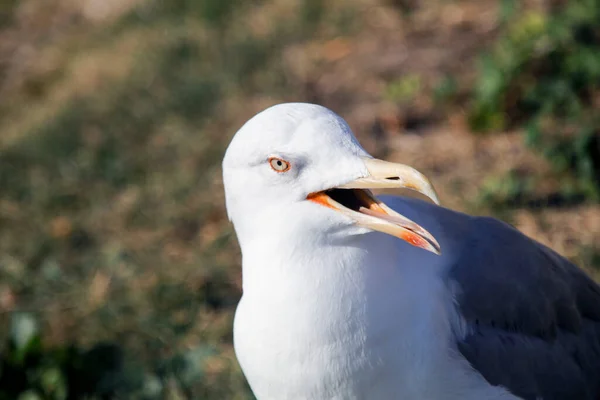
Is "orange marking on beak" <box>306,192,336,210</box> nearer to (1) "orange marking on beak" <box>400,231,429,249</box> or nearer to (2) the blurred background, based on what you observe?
(1) "orange marking on beak" <box>400,231,429,249</box>

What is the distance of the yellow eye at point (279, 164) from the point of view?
2.64 meters

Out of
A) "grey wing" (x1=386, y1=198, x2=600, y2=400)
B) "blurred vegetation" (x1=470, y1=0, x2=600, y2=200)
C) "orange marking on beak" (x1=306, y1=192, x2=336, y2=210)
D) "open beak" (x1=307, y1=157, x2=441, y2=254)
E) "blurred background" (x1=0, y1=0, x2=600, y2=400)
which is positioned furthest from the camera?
"blurred vegetation" (x1=470, y1=0, x2=600, y2=200)

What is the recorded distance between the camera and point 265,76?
20.9 feet

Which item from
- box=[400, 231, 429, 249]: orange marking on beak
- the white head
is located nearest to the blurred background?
the white head

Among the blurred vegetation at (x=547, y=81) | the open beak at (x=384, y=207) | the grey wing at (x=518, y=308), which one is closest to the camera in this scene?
the open beak at (x=384, y=207)

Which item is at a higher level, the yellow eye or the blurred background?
the yellow eye

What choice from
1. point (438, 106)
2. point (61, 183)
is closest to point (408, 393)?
point (438, 106)

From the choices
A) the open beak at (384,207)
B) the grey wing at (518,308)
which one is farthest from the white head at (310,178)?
the grey wing at (518,308)

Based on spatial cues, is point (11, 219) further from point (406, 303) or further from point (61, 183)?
point (406, 303)

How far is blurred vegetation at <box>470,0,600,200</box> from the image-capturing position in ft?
16.3

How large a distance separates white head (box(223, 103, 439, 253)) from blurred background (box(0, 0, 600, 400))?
1.46m

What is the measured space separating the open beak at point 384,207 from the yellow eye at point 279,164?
0.10 m

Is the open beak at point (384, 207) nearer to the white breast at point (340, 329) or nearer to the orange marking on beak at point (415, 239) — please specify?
the orange marking on beak at point (415, 239)

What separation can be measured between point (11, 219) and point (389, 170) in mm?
3572
